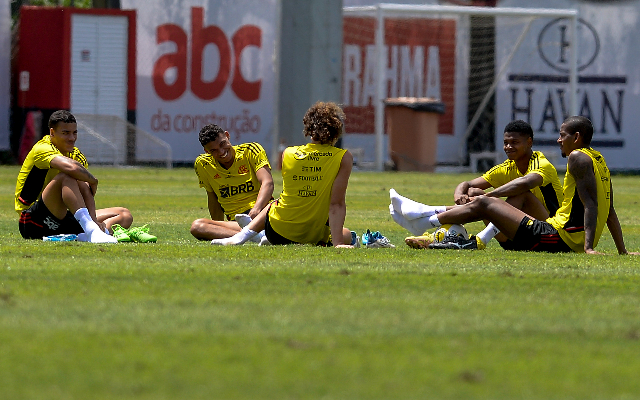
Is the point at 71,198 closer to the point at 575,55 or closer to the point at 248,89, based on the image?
the point at 248,89

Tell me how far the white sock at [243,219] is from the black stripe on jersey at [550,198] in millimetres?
2411

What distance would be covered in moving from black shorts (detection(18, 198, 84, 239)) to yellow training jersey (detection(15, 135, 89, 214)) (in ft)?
0.43

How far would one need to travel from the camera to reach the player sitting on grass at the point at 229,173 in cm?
926

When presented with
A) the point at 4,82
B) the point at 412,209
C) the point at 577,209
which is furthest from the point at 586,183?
the point at 4,82

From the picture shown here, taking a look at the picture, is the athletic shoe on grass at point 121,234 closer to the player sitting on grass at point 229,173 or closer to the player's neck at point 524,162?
the player sitting on grass at point 229,173

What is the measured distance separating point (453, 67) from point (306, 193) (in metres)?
21.9

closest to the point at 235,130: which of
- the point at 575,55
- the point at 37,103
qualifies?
the point at 37,103

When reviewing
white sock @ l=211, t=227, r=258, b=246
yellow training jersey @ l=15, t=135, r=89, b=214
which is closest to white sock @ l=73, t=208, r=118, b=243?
yellow training jersey @ l=15, t=135, r=89, b=214

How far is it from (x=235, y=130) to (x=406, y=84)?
190 inches

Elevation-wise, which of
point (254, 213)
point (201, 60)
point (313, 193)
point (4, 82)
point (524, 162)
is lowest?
point (254, 213)

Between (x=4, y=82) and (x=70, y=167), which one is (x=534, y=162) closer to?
(x=70, y=167)

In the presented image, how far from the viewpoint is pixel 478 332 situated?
4.55 meters

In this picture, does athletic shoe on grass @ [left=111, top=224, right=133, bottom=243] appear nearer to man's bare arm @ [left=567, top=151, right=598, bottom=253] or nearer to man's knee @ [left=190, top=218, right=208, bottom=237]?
man's knee @ [left=190, top=218, right=208, bottom=237]

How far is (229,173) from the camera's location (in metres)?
9.52
